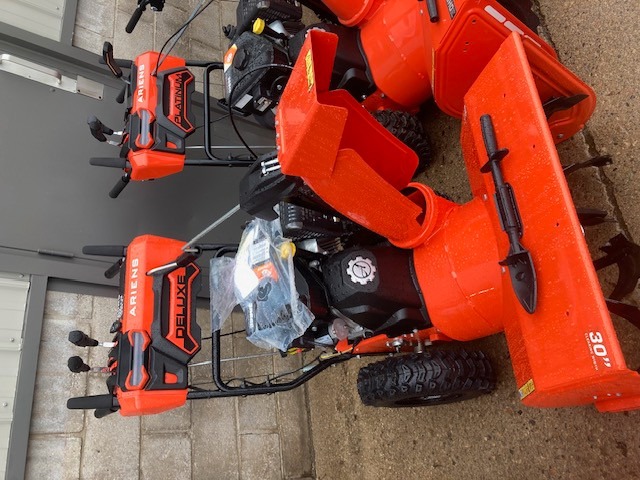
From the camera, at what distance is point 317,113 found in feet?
4.58

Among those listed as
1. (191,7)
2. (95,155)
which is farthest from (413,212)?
(191,7)

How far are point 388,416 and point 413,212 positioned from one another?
1306 millimetres

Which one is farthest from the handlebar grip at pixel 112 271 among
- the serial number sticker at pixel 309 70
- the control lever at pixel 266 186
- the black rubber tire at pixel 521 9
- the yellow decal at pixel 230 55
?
the black rubber tire at pixel 521 9

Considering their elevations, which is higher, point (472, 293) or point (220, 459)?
point (472, 293)

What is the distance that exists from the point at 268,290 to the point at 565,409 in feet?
3.91

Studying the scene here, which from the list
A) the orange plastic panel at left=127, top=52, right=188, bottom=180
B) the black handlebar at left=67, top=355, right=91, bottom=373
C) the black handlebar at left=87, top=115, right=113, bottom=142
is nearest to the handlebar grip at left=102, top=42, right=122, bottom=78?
the orange plastic panel at left=127, top=52, right=188, bottom=180

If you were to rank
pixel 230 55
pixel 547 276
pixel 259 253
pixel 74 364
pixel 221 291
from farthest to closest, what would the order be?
pixel 230 55, pixel 221 291, pixel 259 253, pixel 74 364, pixel 547 276

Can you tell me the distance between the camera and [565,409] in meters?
1.93

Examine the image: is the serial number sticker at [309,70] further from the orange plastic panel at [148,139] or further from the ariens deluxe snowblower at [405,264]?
the orange plastic panel at [148,139]

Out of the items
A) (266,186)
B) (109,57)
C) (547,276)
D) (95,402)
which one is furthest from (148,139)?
(547,276)

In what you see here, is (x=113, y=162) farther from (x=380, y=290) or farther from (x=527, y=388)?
(x=527, y=388)

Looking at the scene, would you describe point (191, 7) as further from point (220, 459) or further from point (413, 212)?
point (220, 459)

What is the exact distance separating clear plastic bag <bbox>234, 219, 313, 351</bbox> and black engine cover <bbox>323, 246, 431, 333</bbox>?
0.17 m

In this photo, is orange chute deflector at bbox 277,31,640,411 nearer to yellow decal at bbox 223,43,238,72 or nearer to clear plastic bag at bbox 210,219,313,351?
clear plastic bag at bbox 210,219,313,351
